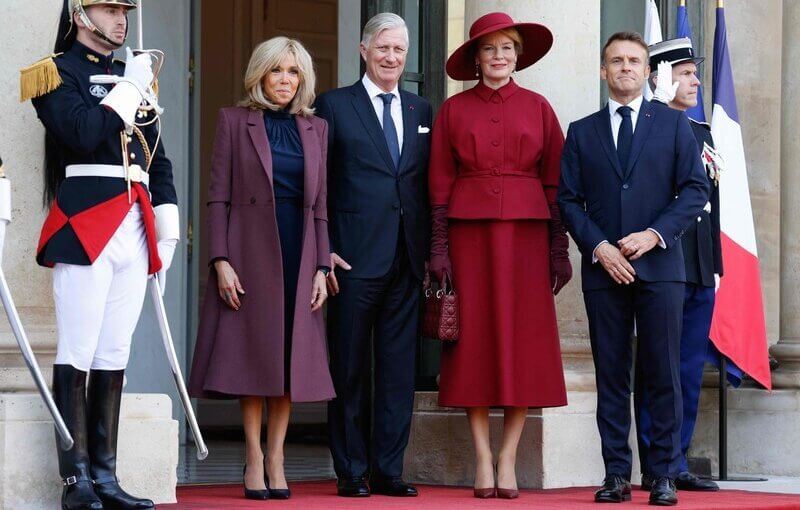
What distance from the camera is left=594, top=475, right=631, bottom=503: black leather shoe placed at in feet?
22.5

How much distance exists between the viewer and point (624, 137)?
7.04 meters

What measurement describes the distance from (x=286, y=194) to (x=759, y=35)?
4173 millimetres

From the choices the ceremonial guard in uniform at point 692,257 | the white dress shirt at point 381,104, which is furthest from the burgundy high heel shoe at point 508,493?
the white dress shirt at point 381,104

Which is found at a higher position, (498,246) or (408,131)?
(408,131)

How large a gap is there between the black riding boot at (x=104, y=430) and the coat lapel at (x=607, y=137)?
2.31 metres

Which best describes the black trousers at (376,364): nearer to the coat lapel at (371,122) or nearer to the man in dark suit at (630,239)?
the coat lapel at (371,122)

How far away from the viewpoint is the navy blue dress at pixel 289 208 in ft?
22.4

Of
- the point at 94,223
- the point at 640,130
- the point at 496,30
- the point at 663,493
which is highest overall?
the point at 496,30

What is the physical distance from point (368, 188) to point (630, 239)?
1.15 metres

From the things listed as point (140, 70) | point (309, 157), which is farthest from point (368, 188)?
point (140, 70)

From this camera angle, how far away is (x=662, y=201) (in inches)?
274

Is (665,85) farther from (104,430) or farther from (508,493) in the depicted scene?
(104,430)

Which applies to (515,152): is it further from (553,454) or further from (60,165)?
(60,165)

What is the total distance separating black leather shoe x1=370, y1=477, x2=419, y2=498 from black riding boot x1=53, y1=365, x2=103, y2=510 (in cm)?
164
